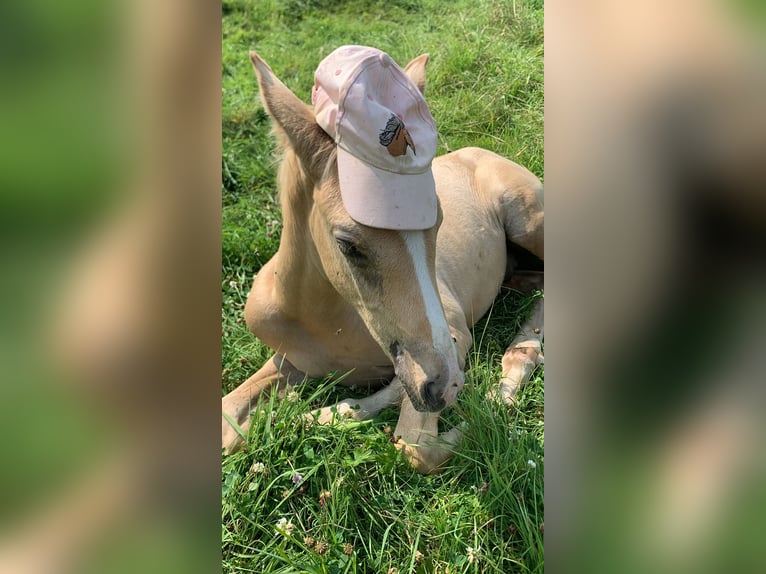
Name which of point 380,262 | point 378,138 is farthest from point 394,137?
point 380,262

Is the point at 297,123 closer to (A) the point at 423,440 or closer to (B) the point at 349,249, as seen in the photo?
(B) the point at 349,249

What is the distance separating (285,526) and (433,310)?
1070 millimetres

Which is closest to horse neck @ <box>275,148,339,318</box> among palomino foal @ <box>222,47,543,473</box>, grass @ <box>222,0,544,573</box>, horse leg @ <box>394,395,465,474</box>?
palomino foal @ <box>222,47,543,473</box>

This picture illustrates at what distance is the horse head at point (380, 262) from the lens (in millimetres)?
2611

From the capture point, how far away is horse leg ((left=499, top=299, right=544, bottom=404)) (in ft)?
12.1

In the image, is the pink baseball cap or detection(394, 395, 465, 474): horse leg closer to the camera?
the pink baseball cap

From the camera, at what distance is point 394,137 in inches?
99.3

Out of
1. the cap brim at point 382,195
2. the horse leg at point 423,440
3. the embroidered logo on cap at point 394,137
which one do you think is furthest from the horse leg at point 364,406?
the embroidered logo on cap at point 394,137

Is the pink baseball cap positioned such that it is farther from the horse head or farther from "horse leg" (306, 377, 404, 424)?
"horse leg" (306, 377, 404, 424)

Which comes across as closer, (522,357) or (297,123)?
(297,123)
